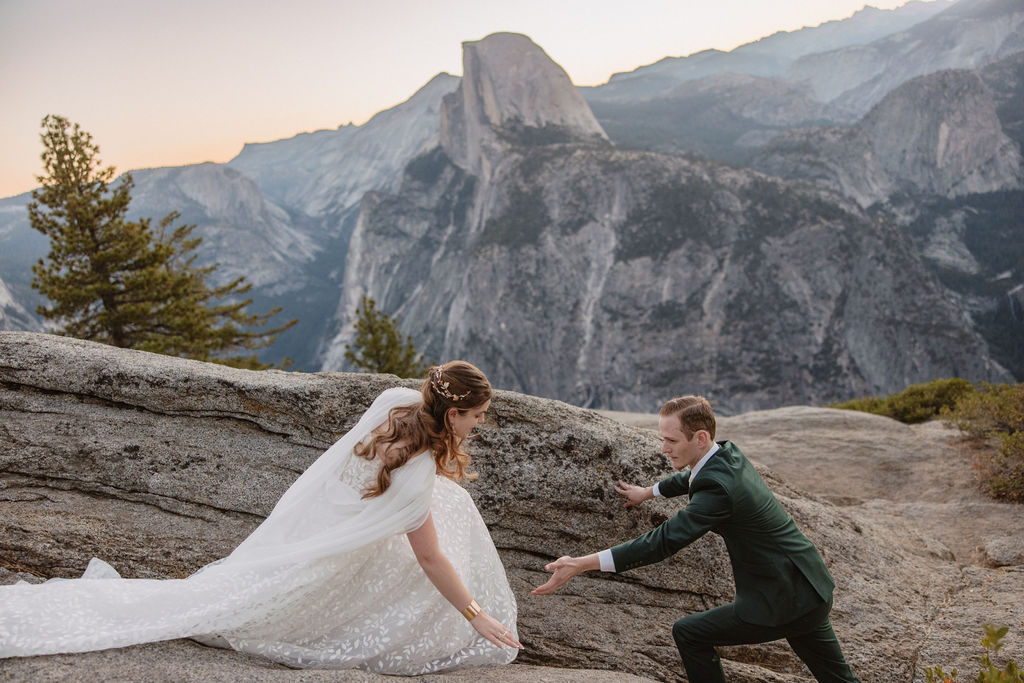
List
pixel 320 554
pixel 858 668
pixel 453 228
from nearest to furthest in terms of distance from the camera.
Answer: pixel 320 554 < pixel 858 668 < pixel 453 228

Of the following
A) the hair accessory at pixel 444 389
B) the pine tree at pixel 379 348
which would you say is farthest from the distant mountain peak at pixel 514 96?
the hair accessory at pixel 444 389

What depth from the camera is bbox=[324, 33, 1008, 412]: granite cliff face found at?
103 m

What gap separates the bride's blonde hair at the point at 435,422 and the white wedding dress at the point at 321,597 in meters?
0.07

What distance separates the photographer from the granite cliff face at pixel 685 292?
102875mm

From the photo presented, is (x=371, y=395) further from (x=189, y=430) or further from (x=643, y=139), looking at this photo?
(x=643, y=139)

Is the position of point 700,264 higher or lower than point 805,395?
higher

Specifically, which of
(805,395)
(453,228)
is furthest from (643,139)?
(805,395)

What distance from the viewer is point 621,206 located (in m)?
120

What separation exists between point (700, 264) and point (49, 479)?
377 feet

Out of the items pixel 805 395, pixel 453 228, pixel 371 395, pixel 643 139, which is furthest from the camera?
pixel 643 139

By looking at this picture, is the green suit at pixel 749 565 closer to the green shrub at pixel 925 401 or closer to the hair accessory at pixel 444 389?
A: the hair accessory at pixel 444 389

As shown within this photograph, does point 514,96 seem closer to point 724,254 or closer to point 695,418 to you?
point 724,254

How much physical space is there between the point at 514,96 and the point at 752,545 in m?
162

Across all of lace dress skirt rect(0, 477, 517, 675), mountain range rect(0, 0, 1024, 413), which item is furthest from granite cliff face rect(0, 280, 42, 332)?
lace dress skirt rect(0, 477, 517, 675)
